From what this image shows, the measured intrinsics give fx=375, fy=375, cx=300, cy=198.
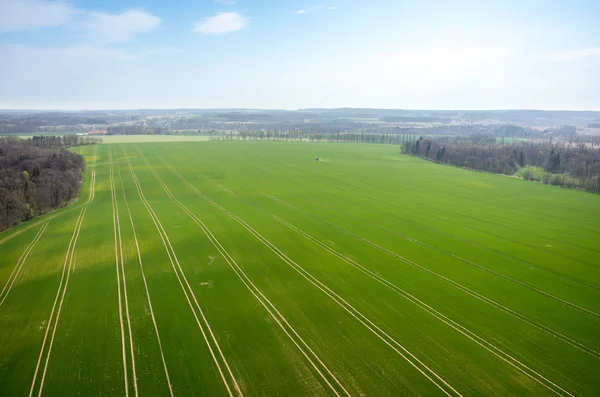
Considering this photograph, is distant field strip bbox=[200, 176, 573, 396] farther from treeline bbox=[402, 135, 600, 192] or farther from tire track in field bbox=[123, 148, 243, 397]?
treeline bbox=[402, 135, 600, 192]

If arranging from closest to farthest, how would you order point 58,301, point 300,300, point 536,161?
point 58,301
point 300,300
point 536,161

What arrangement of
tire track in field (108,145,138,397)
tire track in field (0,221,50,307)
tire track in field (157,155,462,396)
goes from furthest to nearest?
tire track in field (0,221,50,307) < tire track in field (108,145,138,397) < tire track in field (157,155,462,396)

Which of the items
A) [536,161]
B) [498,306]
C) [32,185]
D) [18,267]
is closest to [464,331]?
[498,306]

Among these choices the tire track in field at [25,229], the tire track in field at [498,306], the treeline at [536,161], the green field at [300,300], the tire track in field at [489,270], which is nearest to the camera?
the green field at [300,300]

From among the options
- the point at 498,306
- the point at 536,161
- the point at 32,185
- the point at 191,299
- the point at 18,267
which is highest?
the point at 32,185

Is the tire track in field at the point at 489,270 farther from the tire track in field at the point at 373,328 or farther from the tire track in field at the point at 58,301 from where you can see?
the tire track in field at the point at 58,301

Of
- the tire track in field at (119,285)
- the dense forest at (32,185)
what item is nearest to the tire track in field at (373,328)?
the tire track in field at (119,285)

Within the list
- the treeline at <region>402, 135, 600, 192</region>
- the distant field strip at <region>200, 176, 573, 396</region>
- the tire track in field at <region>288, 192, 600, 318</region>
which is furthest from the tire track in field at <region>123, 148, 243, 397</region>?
the treeline at <region>402, 135, 600, 192</region>

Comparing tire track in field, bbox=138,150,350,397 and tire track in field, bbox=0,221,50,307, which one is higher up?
tire track in field, bbox=0,221,50,307

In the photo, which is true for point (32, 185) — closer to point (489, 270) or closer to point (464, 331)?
point (464, 331)
